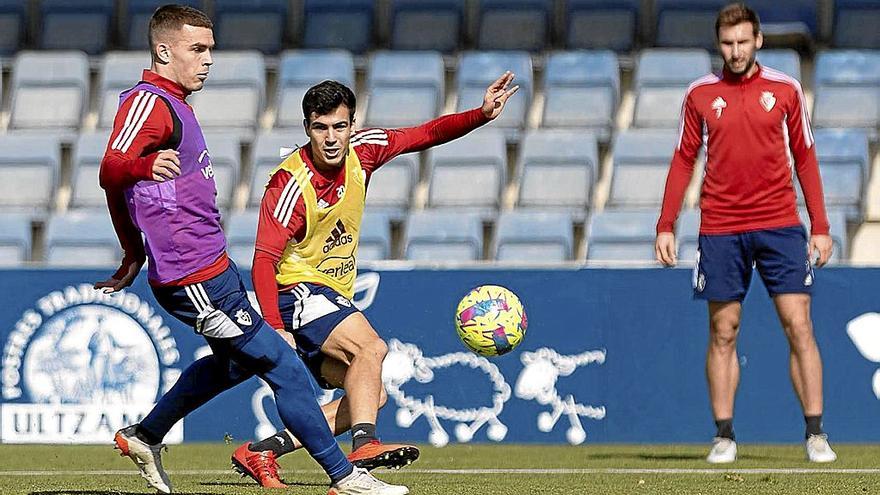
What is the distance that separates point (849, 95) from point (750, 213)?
5.33m

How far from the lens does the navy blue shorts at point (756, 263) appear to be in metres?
7.18

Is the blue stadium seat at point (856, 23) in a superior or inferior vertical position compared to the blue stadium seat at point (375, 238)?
superior

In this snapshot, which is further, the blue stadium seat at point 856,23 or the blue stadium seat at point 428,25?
the blue stadium seat at point 428,25

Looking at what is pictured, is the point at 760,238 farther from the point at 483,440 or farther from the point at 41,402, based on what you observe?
the point at 41,402

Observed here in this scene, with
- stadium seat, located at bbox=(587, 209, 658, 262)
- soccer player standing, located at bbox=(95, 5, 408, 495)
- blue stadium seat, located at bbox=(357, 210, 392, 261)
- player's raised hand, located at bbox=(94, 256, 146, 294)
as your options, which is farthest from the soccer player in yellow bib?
stadium seat, located at bbox=(587, 209, 658, 262)

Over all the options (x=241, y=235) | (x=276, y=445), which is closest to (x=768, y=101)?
(x=276, y=445)

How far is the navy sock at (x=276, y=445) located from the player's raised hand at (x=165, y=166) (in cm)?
186

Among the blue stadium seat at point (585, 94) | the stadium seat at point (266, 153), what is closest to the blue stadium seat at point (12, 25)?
the stadium seat at point (266, 153)

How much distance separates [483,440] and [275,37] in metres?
5.95

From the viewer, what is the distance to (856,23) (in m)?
13.0

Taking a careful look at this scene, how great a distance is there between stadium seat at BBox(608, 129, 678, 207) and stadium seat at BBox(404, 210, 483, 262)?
3.79 feet

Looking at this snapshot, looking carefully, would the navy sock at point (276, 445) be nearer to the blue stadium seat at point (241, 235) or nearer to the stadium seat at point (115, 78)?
the blue stadium seat at point (241, 235)

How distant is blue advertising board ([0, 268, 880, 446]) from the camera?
887cm

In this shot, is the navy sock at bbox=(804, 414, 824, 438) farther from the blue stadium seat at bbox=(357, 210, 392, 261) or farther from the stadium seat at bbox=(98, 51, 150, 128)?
the stadium seat at bbox=(98, 51, 150, 128)
